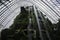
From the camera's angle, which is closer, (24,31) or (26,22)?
(24,31)

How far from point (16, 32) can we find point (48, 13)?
Answer: 2417cm

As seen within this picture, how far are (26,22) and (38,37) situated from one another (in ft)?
6.03

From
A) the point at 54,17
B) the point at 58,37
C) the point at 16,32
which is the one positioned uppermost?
the point at 16,32

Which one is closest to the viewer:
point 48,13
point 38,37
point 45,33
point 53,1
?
point 38,37

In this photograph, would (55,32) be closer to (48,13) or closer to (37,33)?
(37,33)

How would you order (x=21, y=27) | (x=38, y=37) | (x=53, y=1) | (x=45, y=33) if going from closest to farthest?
(x=38, y=37) < (x=45, y=33) < (x=21, y=27) < (x=53, y=1)

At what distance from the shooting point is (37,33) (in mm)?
8484

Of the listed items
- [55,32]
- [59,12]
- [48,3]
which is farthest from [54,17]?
[55,32]

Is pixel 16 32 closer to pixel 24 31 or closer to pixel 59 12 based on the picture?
pixel 24 31

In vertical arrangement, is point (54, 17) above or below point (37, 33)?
below

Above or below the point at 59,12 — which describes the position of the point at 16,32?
above

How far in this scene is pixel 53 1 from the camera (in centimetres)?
3014

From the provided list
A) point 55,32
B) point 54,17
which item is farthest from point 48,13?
point 55,32

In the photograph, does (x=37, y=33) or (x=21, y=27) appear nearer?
(x=37, y=33)
